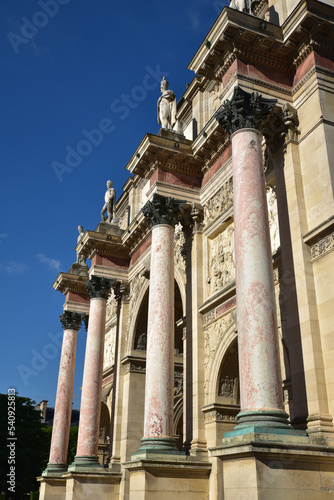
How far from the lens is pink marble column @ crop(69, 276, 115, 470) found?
18.4m

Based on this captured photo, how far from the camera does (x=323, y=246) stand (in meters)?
10.5

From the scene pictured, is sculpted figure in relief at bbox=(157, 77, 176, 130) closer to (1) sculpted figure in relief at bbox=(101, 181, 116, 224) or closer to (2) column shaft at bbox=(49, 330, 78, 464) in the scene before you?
(1) sculpted figure in relief at bbox=(101, 181, 116, 224)

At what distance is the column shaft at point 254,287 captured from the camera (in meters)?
8.91

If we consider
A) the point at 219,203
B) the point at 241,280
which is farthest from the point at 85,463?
the point at 241,280

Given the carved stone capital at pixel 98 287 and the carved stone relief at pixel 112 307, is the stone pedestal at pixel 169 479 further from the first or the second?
the carved stone relief at pixel 112 307

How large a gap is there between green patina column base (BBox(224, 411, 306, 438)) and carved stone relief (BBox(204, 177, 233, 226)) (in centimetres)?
696

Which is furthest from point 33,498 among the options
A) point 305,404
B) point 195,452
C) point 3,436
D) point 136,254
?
point 305,404

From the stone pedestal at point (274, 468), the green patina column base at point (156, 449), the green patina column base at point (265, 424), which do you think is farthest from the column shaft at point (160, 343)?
the stone pedestal at point (274, 468)

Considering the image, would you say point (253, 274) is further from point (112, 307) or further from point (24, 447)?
point (24, 447)

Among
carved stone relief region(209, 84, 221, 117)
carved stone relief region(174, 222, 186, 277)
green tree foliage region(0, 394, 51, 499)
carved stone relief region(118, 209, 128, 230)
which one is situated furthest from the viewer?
green tree foliage region(0, 394, 51, 499)

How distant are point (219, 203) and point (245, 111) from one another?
4235 millimetres

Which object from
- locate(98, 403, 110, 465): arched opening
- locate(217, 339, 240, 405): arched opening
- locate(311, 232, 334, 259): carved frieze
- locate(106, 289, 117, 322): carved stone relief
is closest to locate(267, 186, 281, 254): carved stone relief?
locate(311, 232, 334, 259): carved frieze

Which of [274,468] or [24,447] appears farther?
[24,447]

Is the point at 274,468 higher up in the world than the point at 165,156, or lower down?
lower down
